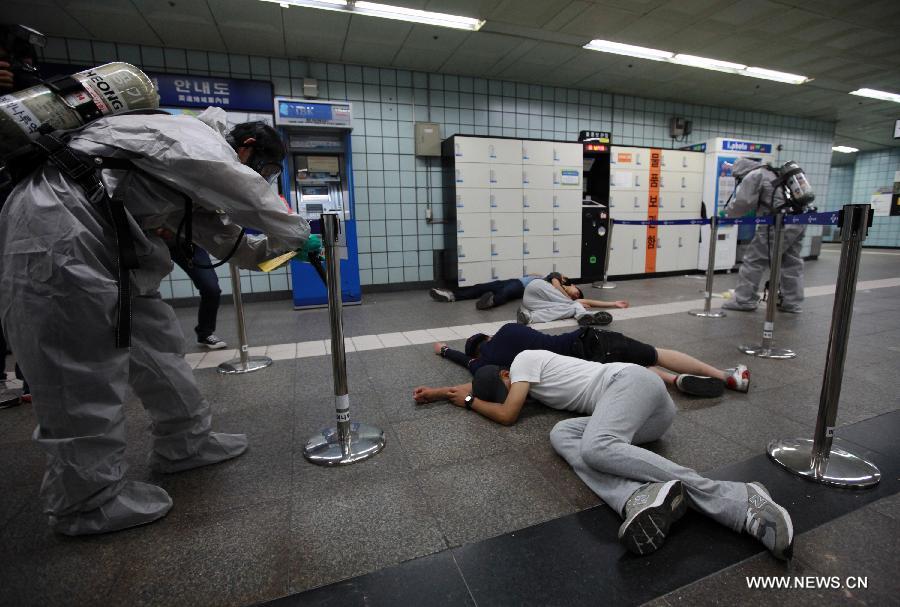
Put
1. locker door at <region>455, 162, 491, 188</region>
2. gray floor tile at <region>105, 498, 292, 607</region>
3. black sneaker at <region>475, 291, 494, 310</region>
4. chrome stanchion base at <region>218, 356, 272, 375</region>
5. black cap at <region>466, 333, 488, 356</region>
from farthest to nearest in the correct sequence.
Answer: locker door at <region>455, 162, 491, 188</region>
black sneaker at <region>475, 291, 494, 310</region>
chrome stanchion base at <region>218, 356, 272, 375</region>
black cap at <region>466, 333, 488, 356</region>
gray floor tile at <region>105, 498, 292, 607</region>

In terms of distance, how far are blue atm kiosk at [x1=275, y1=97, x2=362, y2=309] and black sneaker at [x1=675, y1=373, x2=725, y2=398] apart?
3.56 m

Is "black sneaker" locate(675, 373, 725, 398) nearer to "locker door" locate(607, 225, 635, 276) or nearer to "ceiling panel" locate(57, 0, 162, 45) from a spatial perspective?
"locker door" locate(607, 225, 635, 276)

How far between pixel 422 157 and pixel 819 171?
27.8ft

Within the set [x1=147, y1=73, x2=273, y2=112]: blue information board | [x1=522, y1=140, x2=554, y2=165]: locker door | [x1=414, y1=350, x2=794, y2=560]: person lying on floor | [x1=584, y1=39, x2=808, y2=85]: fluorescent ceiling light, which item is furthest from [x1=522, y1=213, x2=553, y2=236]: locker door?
[x1=414, y1=350, x2=794, y2=560]: person lying on floor

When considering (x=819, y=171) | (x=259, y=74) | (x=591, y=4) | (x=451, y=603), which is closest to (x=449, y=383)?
(x=451, y=603)

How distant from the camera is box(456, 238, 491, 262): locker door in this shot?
A: 17.7 ft

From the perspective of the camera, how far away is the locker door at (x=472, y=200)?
5297mm

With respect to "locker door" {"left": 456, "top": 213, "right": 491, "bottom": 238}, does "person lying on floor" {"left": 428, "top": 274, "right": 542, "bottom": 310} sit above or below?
below

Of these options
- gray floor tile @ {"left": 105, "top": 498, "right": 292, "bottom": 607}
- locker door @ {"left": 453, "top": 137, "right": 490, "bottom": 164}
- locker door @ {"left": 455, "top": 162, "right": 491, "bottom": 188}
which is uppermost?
locker door @ {"left": 453, "top": 137, "right": 490, "bottom": 164}

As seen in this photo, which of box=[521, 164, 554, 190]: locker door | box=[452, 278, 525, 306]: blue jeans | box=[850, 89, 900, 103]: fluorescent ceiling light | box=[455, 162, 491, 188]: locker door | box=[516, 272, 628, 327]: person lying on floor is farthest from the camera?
box=[850, 89, 900, 103]: fluorescent ceiling light

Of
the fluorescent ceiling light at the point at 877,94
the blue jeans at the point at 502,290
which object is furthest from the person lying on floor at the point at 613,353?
the fluorescent ceiling light at the point at 877,94

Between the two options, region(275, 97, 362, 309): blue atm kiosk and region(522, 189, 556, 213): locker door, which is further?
region(522, 189, 556, 213): locker door

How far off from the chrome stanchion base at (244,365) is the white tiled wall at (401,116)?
257 cm

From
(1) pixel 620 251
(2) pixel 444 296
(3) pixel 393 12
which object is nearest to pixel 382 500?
(2) pixel 444 296
